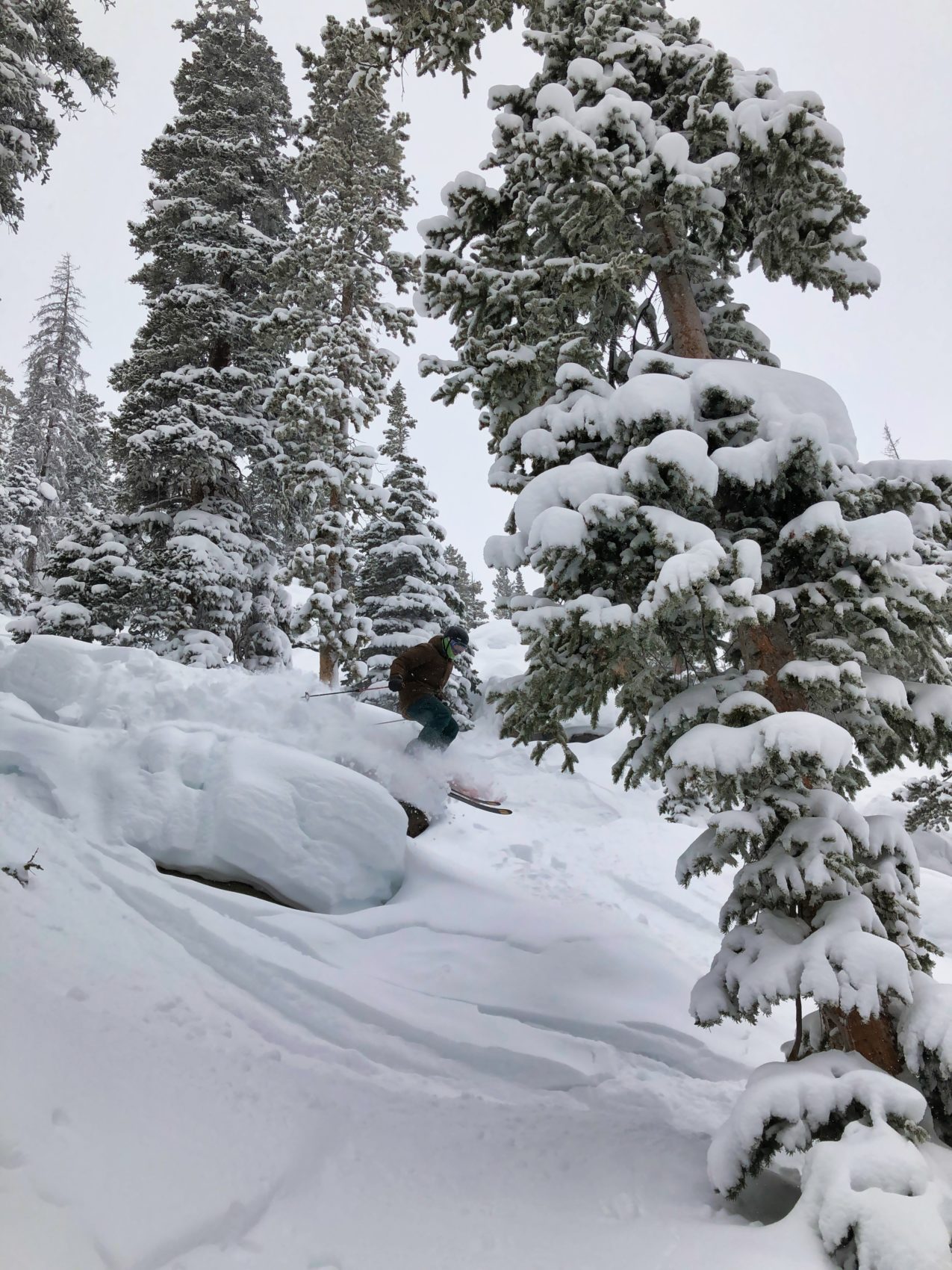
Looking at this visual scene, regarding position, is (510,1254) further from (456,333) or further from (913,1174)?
(456,333)

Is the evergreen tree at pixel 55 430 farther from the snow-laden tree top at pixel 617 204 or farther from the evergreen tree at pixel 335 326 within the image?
the snow-laden tree top at pixel 617 204

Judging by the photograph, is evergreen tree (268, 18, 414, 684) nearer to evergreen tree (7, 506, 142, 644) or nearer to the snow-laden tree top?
evergreen tree (7, 506, 142, 644)

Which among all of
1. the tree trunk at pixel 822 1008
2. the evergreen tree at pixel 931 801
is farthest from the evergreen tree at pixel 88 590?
the evergreen tree at pixel 931 801

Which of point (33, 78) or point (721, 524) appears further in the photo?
point (33, 78)

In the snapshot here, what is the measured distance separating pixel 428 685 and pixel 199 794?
4070 mm

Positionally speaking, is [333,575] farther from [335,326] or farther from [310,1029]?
[310,1029]

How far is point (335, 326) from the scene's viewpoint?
14.1 m

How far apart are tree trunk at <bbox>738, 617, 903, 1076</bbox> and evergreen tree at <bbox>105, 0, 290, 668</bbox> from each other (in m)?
10.2

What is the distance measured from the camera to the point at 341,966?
16.4ft

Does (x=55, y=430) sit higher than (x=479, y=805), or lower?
higher

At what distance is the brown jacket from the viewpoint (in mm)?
9641

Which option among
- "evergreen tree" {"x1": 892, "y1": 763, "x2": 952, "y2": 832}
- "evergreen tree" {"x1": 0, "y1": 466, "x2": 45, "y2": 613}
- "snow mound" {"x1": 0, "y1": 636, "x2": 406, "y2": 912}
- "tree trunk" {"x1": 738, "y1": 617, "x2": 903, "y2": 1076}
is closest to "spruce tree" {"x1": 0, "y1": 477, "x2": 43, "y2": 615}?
"evergreen tree" {"x1": 0, "y1": 466, "x2": 45, "y2": 613}

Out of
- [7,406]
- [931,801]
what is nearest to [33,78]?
[931,801]

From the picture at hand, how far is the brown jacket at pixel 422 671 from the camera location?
964 cm
